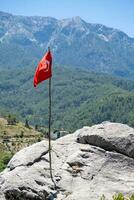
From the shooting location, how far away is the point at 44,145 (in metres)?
27.4

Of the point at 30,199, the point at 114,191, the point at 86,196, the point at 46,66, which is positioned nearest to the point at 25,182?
the point at 30,199

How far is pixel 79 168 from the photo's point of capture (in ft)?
83.4

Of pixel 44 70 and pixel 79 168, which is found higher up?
pixel 44 70

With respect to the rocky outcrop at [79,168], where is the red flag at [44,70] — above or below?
above

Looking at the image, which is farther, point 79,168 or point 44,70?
point 44,70

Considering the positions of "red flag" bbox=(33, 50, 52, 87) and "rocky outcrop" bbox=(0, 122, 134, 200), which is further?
"red flag" bbox=(33, 50, 52, 87)

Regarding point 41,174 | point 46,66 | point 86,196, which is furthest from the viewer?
point 46,66

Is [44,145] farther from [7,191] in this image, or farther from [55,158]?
[7,191]

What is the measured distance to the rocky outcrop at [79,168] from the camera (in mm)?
23375

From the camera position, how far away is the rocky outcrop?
23.4 metres

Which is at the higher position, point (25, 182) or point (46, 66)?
point (46, 66)

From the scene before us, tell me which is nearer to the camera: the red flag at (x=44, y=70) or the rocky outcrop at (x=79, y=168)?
the rocky outcrop at (x=79, y=168)

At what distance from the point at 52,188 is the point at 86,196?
6.43ft

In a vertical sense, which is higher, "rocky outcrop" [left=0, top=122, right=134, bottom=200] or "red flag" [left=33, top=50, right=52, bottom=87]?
"red flag" [left=33, top=50, right=52, bottom=87]
